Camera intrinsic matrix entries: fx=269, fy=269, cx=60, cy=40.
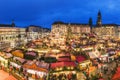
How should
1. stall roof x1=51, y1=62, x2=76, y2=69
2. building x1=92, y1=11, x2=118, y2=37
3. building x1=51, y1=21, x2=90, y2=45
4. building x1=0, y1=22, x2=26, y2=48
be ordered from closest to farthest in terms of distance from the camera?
stall roof x1=51, y1=62, x2=76, y2=69, building x1=0, y1=22, x2=26, y2=48, building x1=51, y1=21, x2=90, y2=45, building x1=92, y1=11, x2=118, y2=37

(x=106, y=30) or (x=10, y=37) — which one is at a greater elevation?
(x=106, y=30)

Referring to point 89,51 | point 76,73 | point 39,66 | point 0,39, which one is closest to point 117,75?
point 76,73

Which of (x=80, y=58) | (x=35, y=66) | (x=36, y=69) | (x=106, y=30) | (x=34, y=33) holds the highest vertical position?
(x=106, y=30)

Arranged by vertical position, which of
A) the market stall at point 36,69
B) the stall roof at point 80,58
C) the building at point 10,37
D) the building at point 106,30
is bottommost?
the market stall at point 36,69

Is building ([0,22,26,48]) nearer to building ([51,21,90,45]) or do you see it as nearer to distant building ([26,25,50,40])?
distant building ([26,25,50,40])

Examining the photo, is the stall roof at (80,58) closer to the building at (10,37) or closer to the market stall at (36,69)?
the market stall at (36,69)

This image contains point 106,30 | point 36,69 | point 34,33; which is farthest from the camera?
point 106,30

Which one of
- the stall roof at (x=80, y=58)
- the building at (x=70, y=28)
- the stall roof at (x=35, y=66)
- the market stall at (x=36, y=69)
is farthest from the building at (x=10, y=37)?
the stall roof at (x=80, y=58)

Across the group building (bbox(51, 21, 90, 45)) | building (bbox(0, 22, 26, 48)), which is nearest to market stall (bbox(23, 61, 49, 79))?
building (bbox(0, 22, 26, 48))

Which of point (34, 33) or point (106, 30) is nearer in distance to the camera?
point (34, 33)

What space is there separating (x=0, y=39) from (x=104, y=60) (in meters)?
32.2

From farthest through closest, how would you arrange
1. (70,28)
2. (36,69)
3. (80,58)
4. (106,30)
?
(106,30), (70,28), (80,58), (36,69)

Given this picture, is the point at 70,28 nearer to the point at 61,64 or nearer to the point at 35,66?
the point at 61,64

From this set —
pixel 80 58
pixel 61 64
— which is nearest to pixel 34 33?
pixel 80 58
